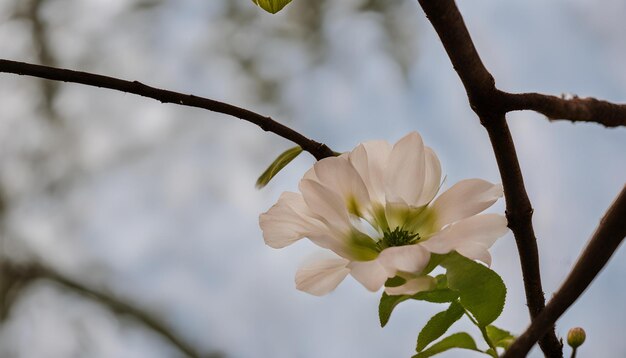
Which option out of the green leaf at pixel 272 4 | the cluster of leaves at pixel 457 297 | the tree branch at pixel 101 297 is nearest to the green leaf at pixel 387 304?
the cluster of leaves at pixel 457 297

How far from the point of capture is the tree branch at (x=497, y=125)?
22cm

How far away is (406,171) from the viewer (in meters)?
0.27

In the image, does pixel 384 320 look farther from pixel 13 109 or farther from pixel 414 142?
pixel 13 109

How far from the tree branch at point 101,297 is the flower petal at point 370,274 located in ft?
3.46

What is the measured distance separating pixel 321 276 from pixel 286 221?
22 mm

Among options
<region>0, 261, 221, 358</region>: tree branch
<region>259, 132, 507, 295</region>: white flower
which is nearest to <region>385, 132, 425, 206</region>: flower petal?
<region>259, 132, 507, 295</region>: white flower

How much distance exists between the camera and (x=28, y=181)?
1227 millimetres

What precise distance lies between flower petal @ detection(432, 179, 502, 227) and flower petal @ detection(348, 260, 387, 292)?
0.15ft

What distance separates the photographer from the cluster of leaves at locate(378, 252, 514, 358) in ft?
0.79

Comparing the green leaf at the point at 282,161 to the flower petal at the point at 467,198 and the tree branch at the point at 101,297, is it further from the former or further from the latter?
the tree branch at the point at 101,297

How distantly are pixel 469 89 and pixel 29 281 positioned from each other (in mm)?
1138

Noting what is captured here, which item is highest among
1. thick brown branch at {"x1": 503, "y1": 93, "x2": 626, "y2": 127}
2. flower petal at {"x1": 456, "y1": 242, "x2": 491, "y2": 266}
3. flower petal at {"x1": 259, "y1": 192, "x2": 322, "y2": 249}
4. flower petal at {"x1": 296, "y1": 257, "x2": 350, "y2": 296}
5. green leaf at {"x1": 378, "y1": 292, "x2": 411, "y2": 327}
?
thick brown branch at {"x1": 503, "y1": 93, "x2": 626, "y2": 127}

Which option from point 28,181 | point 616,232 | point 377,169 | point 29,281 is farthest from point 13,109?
point 616,232

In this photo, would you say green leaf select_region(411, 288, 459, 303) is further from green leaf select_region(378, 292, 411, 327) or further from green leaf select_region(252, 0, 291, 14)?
green leaf select_region(252, 0, 291, 14)
